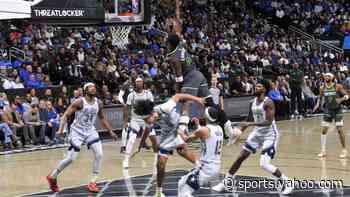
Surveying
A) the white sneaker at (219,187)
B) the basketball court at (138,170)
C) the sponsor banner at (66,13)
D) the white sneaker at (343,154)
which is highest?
the sponsor banner at (66,13)

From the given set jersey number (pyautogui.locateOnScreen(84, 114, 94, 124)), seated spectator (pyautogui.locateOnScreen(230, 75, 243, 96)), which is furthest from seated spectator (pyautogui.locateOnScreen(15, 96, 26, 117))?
seated spectator (pyautogui.locateOnScreen(230, 75, 243, 96))

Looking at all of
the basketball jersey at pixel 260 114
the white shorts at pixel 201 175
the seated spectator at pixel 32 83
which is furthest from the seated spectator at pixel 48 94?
the white shorts at pixel 201 175

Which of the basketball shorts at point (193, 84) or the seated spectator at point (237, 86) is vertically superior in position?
the basketball shorts at point (193, 84)

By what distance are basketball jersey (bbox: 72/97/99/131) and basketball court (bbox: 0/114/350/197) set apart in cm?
114

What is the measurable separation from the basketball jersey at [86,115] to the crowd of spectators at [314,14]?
2848 cm

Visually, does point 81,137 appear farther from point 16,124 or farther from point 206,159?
point 16,124

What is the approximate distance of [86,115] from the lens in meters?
12.4

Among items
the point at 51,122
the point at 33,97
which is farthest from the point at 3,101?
the point at 51,122

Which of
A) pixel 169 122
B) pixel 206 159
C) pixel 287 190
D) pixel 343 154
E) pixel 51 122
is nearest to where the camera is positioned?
pixel 206 159

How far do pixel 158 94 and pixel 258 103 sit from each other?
11469 mm

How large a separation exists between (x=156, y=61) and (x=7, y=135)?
30.0ft

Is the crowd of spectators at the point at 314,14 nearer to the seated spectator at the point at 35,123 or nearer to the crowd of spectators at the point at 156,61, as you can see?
the crowd of spectators at the point at 156,61

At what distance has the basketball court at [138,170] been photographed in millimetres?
12367

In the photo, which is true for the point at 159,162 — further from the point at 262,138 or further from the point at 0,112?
the point at 0,112
